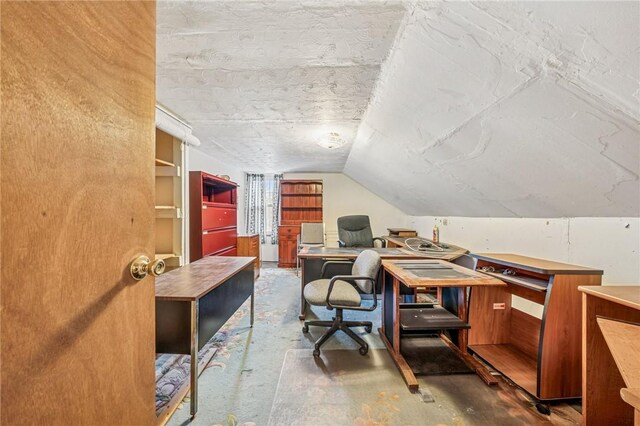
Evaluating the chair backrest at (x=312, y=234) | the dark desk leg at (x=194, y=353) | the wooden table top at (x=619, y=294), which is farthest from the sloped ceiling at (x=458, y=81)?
the chair backrest at (x=312, y=234)

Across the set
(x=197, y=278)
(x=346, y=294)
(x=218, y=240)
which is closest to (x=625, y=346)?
(x=346, y=294)

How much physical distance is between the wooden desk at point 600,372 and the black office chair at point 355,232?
274cm

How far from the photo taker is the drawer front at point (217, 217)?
3.06 metres

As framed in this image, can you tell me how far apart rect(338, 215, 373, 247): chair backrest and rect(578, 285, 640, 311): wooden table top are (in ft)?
9.03

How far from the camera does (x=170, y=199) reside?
2562 mm

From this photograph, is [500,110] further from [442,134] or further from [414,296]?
[414,296]

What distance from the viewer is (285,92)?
199 cm

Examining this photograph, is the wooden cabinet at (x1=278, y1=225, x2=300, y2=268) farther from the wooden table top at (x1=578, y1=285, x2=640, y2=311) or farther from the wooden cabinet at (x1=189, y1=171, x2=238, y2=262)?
the wooden table top at (x1=578, y1=285, x2=640, y2=311)

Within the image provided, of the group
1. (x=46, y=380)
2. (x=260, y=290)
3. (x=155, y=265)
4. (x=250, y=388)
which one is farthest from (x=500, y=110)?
(x=260, y=290)

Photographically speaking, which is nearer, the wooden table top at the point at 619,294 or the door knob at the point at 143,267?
the door knob at the point at 143,267

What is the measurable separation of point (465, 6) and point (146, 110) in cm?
130

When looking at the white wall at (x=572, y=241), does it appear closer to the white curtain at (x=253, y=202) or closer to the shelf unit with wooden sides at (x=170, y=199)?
the shelf unit with wooden sides at (x=170, y=199)

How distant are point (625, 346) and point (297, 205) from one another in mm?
5052

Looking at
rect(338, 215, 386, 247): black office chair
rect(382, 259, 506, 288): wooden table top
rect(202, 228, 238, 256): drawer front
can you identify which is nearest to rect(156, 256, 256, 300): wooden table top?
rect(202, 228, 238, 256): drawer front
